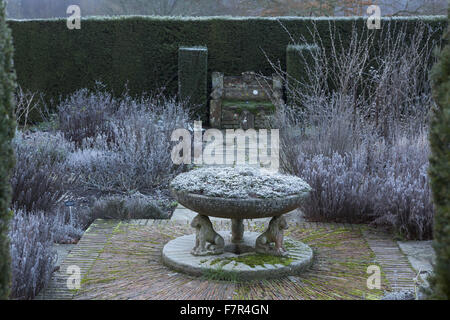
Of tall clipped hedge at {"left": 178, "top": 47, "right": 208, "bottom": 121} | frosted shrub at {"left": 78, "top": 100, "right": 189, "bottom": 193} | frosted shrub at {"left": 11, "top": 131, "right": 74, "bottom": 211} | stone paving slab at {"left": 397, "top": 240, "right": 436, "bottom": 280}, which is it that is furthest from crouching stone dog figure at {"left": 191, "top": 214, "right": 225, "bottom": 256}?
tall clipped hedge at {"left": 178, "top": 47, "right": 208, "bottom": 121}

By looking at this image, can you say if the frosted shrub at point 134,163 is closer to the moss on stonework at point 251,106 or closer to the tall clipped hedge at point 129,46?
the moss on stonework at point 251,106

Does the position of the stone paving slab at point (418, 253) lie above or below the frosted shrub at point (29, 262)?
below

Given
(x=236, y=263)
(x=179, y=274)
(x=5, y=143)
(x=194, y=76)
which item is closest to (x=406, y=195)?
(x=236, y=263)

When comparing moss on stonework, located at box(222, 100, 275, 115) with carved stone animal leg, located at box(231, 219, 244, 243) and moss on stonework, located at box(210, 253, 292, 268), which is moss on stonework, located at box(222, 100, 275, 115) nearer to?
carved stone animal leg, located at box(231, 219, 244, 243)

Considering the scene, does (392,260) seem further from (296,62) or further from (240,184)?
(296,62)

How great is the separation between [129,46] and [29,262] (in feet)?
29.2

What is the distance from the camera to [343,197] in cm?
499

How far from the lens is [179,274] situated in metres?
3.71

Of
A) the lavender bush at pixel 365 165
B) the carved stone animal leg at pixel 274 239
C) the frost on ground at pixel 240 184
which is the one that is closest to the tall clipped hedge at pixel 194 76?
the lavender bush at pixel 365 165

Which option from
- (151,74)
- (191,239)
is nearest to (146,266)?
(191,239)

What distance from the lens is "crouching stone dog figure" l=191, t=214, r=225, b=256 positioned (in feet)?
12.7

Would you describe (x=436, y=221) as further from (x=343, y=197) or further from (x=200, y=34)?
(x=200, y=34)

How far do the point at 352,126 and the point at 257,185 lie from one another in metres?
2.62

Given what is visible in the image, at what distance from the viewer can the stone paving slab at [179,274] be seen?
3.41 metres
